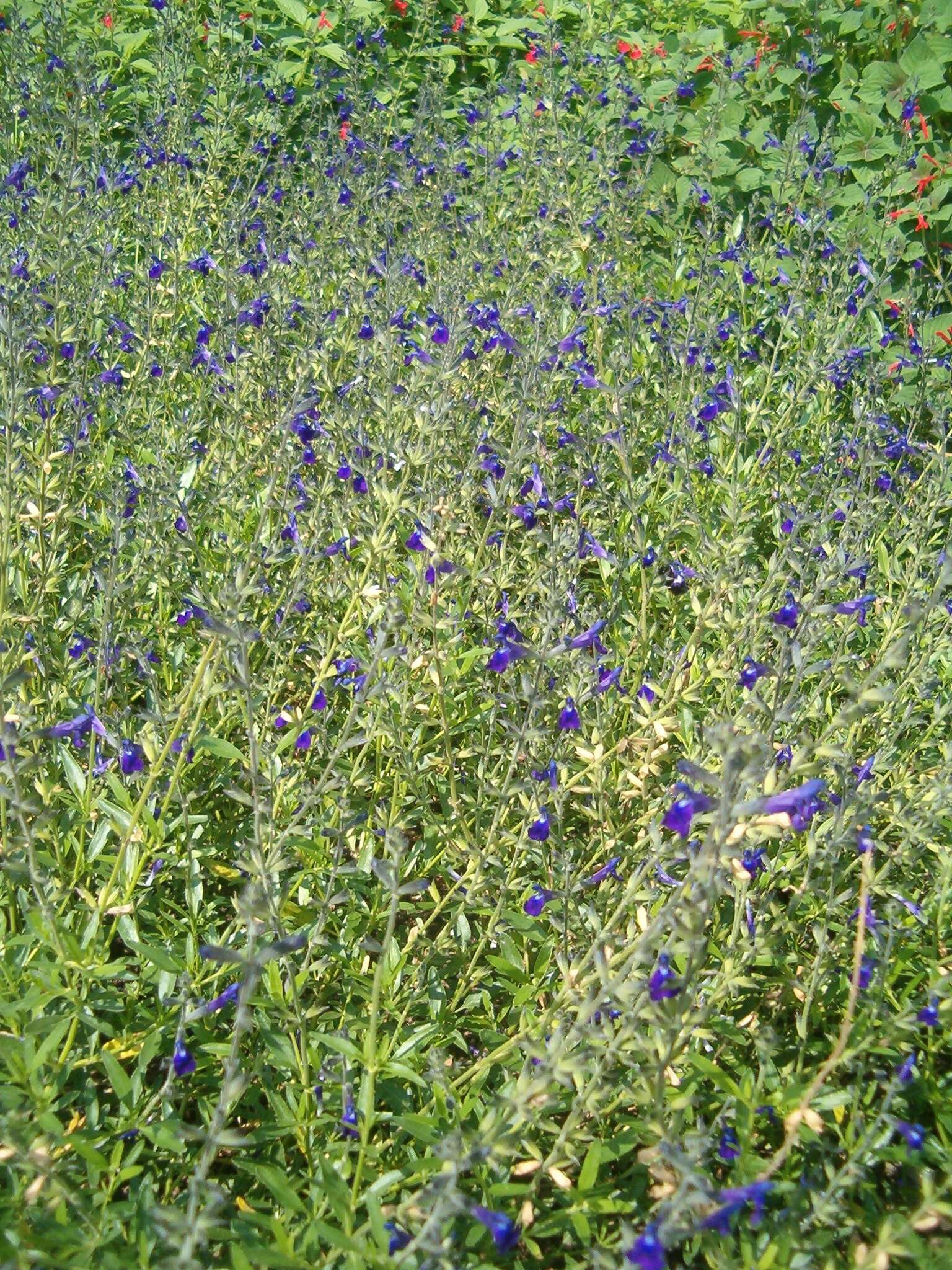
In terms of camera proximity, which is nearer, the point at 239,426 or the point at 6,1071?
the point at 6,1071

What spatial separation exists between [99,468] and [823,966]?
10.2ft

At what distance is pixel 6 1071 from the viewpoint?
2404mm

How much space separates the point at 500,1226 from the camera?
187 cm

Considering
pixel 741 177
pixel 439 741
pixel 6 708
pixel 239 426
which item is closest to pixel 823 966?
pixel 439 741

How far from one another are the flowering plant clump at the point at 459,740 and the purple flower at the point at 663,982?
16mm

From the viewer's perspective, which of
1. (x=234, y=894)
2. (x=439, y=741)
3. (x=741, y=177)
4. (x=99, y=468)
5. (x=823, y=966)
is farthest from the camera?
(x=741, y=177)

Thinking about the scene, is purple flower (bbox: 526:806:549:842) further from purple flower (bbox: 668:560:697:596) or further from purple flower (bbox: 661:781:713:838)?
purple flower (bbox: 668:560:697:596)

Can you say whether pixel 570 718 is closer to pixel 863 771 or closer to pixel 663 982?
pixel 863 771

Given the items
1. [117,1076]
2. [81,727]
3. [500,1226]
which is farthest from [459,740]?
[500,1226]

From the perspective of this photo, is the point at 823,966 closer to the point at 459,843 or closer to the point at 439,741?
the point at 459,843

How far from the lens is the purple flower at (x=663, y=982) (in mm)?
1996

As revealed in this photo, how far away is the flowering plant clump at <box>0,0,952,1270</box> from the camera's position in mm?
2207

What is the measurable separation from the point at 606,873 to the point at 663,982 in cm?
82

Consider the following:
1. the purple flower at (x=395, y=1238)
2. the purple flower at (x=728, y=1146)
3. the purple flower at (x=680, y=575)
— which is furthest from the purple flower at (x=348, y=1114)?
the purple flower at (x=680, y=575)
